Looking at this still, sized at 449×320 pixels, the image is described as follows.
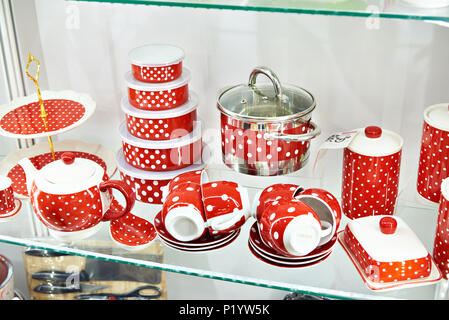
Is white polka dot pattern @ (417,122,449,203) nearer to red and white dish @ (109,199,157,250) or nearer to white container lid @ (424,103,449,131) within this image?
white container lid @ (424,103,449,131)

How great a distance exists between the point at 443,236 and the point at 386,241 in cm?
A: 8

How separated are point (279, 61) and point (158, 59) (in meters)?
0.21

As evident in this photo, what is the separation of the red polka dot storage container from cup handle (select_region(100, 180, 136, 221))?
1.13 feet

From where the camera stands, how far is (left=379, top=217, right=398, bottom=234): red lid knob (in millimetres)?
834

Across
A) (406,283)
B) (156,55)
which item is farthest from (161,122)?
(406,283)

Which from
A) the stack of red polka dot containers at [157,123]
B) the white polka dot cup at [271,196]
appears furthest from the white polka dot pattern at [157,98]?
the white polka dot cup at [271,196]

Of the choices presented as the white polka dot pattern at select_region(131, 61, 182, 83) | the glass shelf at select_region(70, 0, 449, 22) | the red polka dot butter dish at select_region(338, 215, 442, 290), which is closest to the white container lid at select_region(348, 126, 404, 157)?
the red polka dot butter dish at select_region(338, 215, 442, 290)

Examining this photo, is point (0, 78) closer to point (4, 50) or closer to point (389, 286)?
point (4, 50)

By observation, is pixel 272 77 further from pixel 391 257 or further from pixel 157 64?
pixel 391 257

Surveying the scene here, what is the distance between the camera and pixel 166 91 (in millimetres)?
942

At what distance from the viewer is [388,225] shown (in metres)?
0.83

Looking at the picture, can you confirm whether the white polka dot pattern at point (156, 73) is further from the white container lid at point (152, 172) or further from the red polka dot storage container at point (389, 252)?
the red polka dot storage container at point (389, 252)

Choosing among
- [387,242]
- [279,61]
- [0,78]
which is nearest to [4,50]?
[0,78]

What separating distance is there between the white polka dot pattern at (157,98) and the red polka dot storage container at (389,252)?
0.35 m
